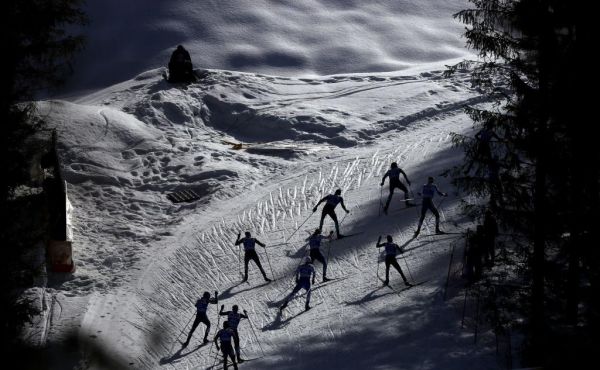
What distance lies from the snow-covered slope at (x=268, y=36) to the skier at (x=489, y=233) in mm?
21606

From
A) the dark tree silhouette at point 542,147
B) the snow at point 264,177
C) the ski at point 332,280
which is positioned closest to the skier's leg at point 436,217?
the snow at point 264,177

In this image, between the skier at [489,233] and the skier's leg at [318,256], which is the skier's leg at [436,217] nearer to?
the skier at [489,233]

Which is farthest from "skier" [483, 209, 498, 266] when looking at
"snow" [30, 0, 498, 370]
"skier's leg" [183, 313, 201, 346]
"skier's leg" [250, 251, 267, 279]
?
"skier's leg" [183, 313, 201, 346]

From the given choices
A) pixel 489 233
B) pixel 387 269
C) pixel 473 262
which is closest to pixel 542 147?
pixel 489 233

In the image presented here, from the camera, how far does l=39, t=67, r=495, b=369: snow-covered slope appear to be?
19.1m

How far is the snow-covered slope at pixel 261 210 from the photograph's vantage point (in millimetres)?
19062

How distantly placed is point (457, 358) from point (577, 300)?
2.68 meters

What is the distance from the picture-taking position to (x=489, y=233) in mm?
18594

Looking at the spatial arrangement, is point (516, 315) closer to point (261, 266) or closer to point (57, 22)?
point (261, 266)

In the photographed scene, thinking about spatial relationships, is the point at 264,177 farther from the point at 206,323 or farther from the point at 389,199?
the point at 206,323

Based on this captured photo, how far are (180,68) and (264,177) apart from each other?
884cm

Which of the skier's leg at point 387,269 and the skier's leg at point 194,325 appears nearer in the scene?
the skier's leg at point 194,325

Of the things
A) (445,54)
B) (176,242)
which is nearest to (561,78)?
(176,242)

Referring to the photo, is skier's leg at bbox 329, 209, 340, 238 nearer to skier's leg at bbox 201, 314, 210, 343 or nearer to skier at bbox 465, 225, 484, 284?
skier at bbox 465, 225, 484, 284
